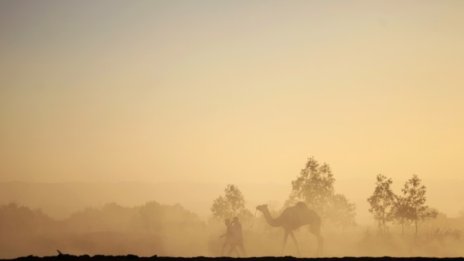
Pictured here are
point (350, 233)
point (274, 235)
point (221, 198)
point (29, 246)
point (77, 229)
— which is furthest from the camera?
point (77, 229)

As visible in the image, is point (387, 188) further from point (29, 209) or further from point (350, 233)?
point (29, 209)

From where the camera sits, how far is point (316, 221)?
47531 mm

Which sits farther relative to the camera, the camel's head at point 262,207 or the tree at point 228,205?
the tree at point 228,205

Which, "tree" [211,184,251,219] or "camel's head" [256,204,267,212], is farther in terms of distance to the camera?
"tree" [211,184,251,219]

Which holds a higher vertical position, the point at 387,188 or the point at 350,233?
the point at 387,188

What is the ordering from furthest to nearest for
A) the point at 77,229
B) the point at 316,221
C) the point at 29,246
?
the point at 77,229 → the point at 29,246 → the point at 316,221

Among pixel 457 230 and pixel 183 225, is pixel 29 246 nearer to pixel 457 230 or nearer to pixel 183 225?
pixel 183 225

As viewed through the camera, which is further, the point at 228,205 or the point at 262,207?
the point at 228,205

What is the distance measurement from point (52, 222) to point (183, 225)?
104 feet

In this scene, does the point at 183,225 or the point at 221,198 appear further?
the point at 183,225

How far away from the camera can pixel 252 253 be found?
67.4 metres

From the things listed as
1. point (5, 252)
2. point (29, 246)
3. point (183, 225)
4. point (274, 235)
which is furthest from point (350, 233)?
point (5, 252)

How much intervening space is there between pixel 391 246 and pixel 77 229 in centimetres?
7796

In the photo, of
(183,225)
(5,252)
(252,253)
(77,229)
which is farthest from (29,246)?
(252,253)
